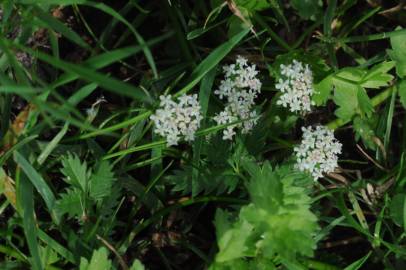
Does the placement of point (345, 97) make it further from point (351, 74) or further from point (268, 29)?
point (268, 29)

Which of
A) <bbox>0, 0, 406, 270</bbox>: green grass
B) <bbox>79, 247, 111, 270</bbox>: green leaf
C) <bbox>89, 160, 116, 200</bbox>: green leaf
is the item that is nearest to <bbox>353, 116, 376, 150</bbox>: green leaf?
<bbox>0, 0, 406, 270</bbox>: green grass

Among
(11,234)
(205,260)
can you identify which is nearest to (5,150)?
(11,234)

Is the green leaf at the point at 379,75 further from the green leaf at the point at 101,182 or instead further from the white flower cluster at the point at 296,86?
the green leaf at the point at 101,182

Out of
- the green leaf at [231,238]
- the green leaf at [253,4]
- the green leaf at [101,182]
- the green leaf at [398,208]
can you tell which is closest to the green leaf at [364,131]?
the green leaf at [398,208]

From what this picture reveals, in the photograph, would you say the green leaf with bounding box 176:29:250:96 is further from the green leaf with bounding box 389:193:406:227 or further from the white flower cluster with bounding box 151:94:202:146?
the green leaf with bounding box 389:193:406:227

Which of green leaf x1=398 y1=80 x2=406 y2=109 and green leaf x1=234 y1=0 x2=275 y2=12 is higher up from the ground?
green leaf x1=234 y1=0 x2=275 y2=12

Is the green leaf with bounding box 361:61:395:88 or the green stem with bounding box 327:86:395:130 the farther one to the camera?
the green stem with bounding box 327:86:395:130

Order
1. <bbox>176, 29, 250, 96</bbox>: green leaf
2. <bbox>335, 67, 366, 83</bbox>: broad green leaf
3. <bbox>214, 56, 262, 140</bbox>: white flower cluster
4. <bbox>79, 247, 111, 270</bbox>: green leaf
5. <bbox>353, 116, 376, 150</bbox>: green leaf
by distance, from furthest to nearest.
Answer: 1. <bbox>353, 116, 376, 150</bbox>: green leaf
2. <bbox>335, 67, 366, 83</bbox>: broad green leaf
3. <bbox>214, 56, 262, 140</bbox>: white flower cluster
4. <bbox>176, 29, 250, 96</bbox>: green leaf
5. <bbox>79, 247, 111, 270</bbox>: green leaf

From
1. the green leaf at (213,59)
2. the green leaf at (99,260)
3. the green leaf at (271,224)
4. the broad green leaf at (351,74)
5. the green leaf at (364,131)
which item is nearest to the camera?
the green leaf at (271,224)
